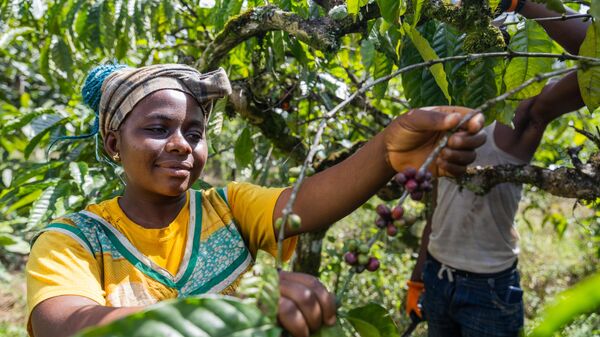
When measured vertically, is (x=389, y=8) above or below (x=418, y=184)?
above

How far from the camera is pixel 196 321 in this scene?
703 mm

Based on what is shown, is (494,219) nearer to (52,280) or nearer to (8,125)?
(52,280)

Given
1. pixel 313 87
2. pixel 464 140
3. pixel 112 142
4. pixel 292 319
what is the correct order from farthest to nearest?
pixel 313 87 → pixel 112 142 → pixel 464 140 → pixel 292 319

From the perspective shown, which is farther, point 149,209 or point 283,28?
point 283,28

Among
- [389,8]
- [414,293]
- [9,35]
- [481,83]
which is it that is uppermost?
[389,8]

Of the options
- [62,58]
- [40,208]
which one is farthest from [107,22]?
[40,208]

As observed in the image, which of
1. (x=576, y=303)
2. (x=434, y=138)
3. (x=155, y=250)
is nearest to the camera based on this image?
(x=576, y=303)

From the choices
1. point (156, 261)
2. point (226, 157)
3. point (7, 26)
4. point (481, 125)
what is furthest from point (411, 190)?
point (226, 157)

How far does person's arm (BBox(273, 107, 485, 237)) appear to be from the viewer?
1087 millimetres

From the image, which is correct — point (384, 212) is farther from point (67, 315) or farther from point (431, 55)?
point (67, 315)

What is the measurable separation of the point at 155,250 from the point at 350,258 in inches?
26.6

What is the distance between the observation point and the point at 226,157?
5719 millimetres

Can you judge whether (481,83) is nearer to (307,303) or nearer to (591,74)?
(591,74)

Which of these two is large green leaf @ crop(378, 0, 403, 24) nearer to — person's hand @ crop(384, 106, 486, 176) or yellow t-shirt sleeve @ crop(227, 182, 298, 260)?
person's hand @ crop(384, 106, 486, 176)
